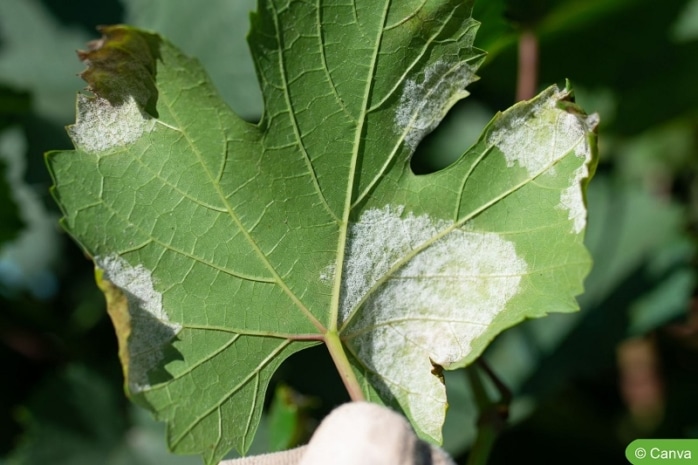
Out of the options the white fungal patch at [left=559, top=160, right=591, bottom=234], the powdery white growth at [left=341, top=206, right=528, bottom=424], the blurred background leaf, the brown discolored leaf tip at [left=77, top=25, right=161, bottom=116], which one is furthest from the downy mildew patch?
the blurred background leaf

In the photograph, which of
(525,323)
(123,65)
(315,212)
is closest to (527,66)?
(525,323)

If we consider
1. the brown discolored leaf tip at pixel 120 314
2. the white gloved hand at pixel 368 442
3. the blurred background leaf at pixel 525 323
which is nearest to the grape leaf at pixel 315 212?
the brown discolored leaf tip at pixel 120 314

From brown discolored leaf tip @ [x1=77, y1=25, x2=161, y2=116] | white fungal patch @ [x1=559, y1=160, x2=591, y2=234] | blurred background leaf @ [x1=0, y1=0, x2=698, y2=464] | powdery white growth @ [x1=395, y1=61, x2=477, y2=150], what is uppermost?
brown discolored leaf tip @ [x1=77, y1=25, x2=161, y2=116]

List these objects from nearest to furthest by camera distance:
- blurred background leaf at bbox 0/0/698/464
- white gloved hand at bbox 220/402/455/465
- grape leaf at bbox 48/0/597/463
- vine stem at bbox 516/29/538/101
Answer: white gloved hand at bbox 220/402/455/465, grape leaf at bbox 48/0/597/463, vine stem at bbox 516/29/538/101, blurred background leaf at bbox 0/0/698/464

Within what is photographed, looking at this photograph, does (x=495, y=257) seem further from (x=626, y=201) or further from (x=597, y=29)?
(x=626, y=201)

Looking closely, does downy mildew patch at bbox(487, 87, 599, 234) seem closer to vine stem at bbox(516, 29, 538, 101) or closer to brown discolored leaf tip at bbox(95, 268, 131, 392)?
brown discolored leaf tip at bbox(95, 268, 131, 392)

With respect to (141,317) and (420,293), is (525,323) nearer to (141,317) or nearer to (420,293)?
(420,293)
